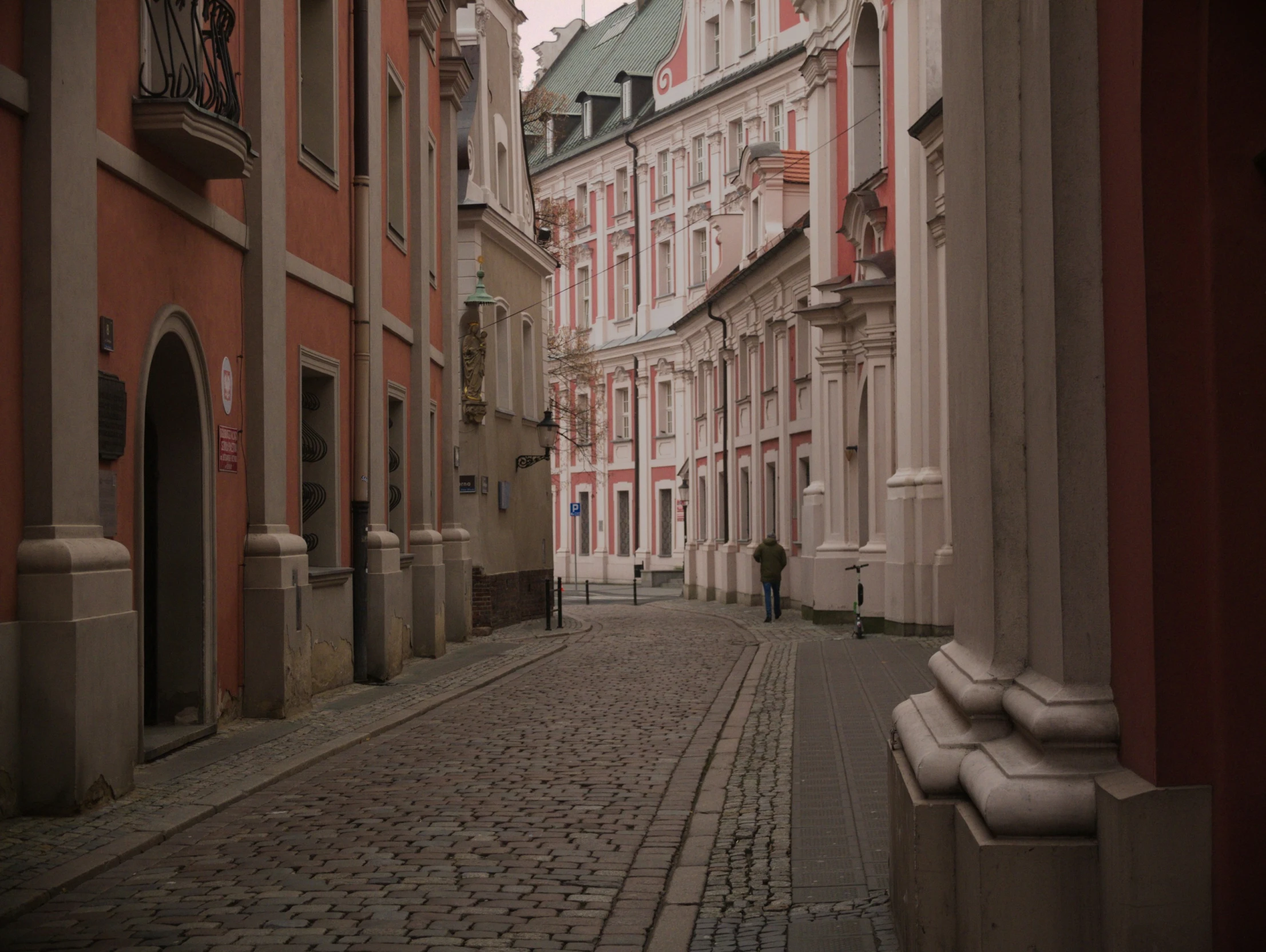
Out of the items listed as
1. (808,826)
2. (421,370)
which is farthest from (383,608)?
(808,826)

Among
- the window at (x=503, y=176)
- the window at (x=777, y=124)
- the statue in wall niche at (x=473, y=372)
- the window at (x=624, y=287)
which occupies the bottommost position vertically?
the statue in wall niche at (x=473, y=372)

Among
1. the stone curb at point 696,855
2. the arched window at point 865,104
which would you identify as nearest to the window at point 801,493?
the arched window at point 865,104

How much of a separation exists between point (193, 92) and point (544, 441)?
18900mm

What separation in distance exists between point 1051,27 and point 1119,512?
4.81ft

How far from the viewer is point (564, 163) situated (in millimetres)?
63438

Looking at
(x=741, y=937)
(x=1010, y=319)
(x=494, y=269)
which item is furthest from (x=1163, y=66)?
(x=494, y=269)

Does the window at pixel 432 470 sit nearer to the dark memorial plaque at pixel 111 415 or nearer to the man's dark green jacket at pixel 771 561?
the man's dark green jacket at pixel 771 561

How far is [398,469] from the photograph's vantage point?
20094mm

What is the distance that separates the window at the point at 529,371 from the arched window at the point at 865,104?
23.3ft

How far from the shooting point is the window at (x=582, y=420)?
45.7 meters

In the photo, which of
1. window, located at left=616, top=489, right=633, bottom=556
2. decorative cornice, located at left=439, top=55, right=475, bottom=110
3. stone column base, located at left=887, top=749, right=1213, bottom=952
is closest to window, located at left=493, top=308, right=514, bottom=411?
decorative cornice, located at left=439, top=55, right=475, bottom=110

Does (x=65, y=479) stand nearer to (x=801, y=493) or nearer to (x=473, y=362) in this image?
(x=473, y=362)

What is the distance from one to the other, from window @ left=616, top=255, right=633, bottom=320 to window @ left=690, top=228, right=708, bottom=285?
448 centimetres

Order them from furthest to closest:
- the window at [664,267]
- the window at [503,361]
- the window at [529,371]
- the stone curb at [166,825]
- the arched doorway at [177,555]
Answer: the window at [664,267] → the window at [529,371] → the window at [503,361] → the arched doorway at [177,555] → the stone curb at [166,825]
